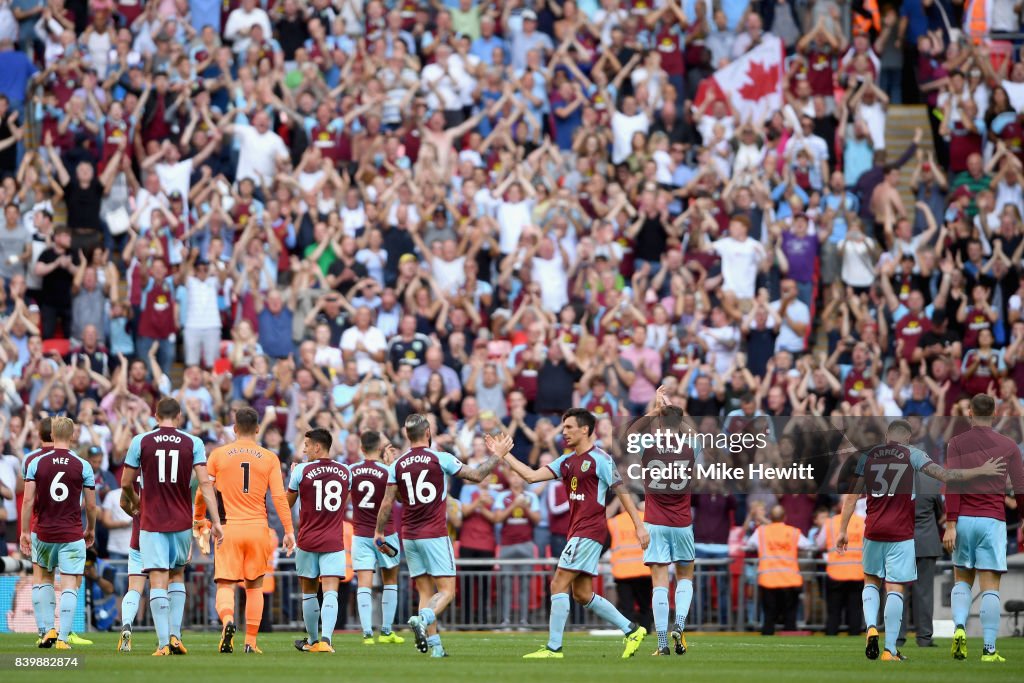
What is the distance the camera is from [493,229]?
29297 mm

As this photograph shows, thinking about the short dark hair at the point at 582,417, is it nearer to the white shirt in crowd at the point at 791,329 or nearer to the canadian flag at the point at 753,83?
the white shirt in crowd at the point at 791,329

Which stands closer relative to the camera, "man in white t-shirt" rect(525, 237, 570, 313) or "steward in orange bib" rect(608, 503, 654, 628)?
"steward in orange bib" rect(608, 503, 654, 628)

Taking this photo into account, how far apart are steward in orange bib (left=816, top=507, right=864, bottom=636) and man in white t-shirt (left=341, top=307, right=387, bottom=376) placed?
7.39m

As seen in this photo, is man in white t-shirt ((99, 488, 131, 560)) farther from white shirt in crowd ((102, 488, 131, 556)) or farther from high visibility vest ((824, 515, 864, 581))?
high visibility vest ((824, 515, 864, 581))

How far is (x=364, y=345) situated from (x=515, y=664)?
11.5 metres

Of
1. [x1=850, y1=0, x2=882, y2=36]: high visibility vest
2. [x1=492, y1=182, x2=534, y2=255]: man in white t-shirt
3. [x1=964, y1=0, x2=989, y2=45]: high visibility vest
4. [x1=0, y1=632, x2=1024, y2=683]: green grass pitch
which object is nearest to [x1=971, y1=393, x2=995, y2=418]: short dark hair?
[x1=0, y1=632, x2=1024, y2=683]: green grass pitch

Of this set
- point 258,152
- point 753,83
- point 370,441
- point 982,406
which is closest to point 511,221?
point 258,152

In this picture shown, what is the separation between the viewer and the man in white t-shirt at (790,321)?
2878 centimetres

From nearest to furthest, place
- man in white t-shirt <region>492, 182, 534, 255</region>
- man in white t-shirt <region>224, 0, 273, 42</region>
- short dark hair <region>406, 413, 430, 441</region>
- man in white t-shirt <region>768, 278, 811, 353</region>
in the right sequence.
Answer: short dark hair <region>406, 413, 430, 441</region>, man in white t-shirt <region>768, 278, 811, 353</region>, man in white t-shirt <region>492, 182, 534, 255</region>, man in white t-shirt <region>224, 0, 273, 42</region>

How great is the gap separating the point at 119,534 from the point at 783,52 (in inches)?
591

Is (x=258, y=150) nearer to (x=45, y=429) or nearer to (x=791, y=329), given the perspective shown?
(x=791, y=329)

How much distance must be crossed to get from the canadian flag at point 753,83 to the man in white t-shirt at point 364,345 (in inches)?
319

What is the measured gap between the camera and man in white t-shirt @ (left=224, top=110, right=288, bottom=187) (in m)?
29.9

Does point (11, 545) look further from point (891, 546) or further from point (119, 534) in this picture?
point (891, 546)
